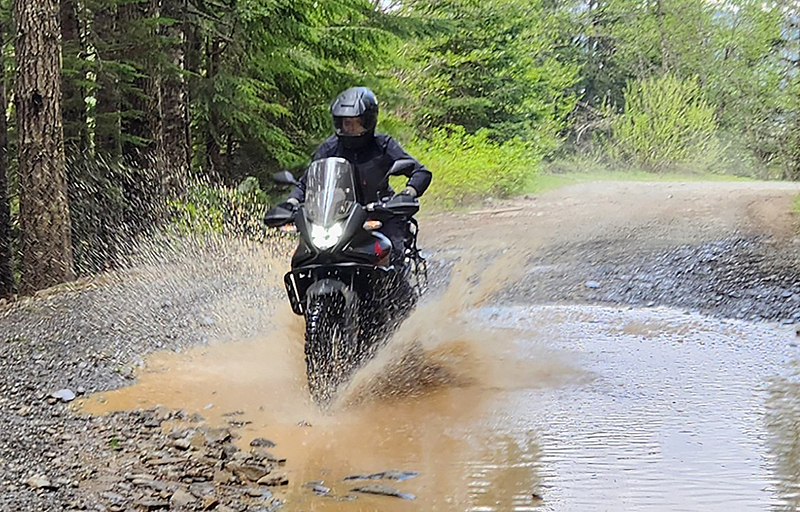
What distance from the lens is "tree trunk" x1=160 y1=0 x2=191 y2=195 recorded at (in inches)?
530

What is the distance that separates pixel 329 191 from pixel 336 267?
513 mm

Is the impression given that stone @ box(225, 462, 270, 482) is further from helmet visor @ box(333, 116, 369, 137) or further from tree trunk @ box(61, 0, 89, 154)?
tree trunk @ box(61, 0, 89, 154)

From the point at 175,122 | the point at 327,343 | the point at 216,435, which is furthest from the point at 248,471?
the point at 175,122

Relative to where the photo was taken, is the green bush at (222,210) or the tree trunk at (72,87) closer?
the tree trunk at (72,87)

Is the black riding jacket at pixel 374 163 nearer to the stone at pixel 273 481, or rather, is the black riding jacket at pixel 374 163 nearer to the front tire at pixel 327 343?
the front tire at pixel 327 343

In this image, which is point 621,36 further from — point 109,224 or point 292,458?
point 292,458

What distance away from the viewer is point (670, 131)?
29688 millimetres

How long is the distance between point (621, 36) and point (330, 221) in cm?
3351

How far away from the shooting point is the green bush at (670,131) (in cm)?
2966

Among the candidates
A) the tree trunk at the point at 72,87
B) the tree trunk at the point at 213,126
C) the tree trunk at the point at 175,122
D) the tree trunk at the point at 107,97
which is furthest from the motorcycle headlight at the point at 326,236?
the tree trunk at the point at 175,122

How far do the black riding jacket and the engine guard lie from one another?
668mm

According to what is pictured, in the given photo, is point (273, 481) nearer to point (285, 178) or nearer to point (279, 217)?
point (279, 217)

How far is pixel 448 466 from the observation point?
4.90 m

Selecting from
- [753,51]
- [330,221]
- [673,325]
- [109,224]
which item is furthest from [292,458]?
[753,51]
